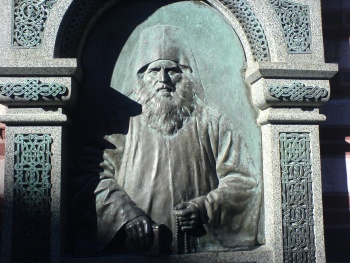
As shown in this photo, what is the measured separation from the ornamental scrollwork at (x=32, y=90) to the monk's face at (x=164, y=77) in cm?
A: 73

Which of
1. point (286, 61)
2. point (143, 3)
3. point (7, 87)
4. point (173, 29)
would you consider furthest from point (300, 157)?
point (7, 87)

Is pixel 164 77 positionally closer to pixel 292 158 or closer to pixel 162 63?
pixel 162 63

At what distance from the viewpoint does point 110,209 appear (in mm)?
4148

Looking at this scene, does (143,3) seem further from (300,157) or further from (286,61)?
(300,157)

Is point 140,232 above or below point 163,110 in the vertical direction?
below

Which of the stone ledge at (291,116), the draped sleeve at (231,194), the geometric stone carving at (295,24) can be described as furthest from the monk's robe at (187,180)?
the geometric stone carving at (295,24)

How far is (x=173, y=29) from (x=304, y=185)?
5.60 feet

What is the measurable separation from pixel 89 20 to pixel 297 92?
71.2 inches

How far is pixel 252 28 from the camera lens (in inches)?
176

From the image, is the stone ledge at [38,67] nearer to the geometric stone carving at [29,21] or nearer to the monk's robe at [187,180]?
the geometric stone carving at [29,21]

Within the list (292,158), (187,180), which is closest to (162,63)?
(187,180)

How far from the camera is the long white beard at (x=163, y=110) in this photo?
4355mm

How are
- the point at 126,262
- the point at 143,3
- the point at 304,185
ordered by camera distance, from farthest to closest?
the point at 143,3 → the point at 304,185 → the point at 126,262

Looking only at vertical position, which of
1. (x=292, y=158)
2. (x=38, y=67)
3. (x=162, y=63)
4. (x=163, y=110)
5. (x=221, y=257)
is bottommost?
(x=221, y=257)
